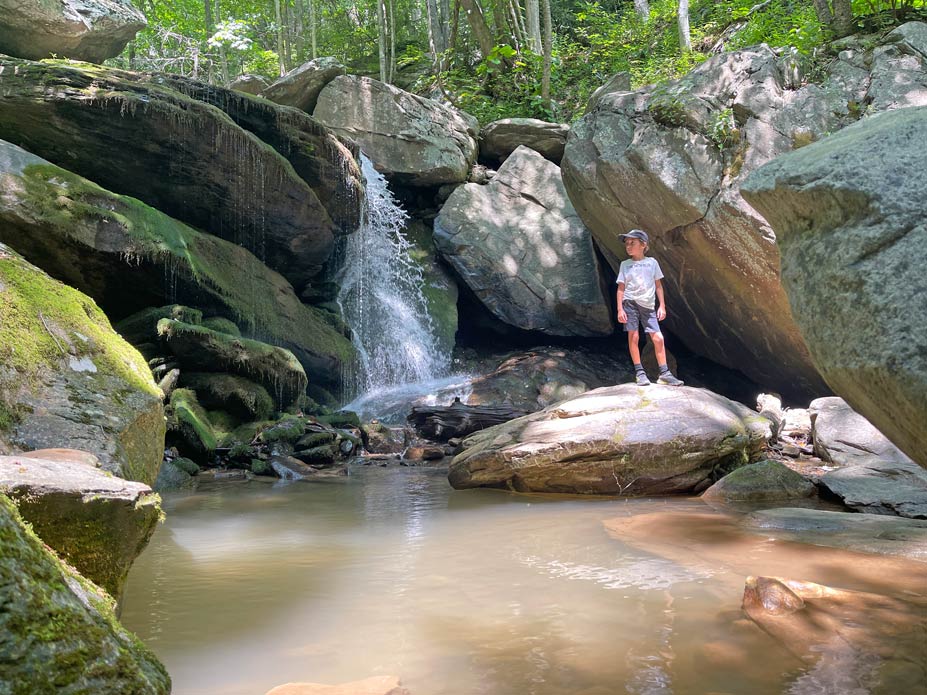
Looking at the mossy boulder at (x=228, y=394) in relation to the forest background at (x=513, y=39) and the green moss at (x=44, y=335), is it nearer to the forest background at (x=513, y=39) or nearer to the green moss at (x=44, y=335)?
the green moss at (x=44, y=335)

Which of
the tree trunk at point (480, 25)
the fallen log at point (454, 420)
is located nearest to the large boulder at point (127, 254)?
the fallen log at point (454, 420)

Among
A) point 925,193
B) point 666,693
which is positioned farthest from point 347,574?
point 925,193

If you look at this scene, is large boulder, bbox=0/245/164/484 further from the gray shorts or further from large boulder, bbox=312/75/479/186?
large boulder, bbox=312/75/479/186

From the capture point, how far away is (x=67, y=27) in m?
13.6

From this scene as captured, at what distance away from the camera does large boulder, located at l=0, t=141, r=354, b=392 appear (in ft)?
30.3

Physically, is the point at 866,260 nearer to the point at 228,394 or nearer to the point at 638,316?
the point at 638,316

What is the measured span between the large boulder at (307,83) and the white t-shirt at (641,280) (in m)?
10.1

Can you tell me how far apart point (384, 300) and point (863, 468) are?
9635mm

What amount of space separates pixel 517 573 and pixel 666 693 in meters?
1.61

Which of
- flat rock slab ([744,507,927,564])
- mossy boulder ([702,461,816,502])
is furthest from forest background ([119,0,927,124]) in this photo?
flat rock slab ([744,507,927,564])

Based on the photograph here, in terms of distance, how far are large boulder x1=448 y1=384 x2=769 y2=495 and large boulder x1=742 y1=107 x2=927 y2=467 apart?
11.4 ft

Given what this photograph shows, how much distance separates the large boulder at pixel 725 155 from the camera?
9156 millimetres

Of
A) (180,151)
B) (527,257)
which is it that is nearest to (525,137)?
(527,257)

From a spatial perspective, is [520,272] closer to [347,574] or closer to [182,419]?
[182,419]
